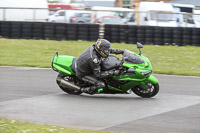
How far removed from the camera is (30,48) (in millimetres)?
16703

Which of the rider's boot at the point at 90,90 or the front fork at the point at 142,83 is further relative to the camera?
the rider's boot at the point at 90,90

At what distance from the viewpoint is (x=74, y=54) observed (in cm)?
1555

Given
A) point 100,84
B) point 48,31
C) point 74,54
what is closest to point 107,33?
point 74,54

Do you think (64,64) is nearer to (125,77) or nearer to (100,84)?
(100,84)

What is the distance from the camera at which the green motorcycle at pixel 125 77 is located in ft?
24.9

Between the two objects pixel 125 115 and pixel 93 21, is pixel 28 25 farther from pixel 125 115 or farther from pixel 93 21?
pixel 125 115

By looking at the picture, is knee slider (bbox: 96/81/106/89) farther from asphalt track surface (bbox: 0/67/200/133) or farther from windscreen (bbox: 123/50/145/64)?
windscreen (bbox: 123/50/145/64)

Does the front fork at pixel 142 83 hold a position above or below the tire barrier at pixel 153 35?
below

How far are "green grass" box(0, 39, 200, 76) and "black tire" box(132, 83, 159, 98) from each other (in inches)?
150

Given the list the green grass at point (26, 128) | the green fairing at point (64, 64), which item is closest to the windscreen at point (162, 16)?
the green fairing at point (64, 64)

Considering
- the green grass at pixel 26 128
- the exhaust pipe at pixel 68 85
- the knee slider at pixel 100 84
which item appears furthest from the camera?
the exhaust pipe at pixel 68 85

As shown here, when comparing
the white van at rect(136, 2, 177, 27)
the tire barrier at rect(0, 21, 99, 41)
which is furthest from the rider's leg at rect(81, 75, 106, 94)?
the white van at rect(136, 2, 177, 27)

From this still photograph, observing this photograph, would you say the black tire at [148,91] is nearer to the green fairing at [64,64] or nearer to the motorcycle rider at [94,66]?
the motorcycle rider at [94,66]

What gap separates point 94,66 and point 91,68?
1.03 feet
